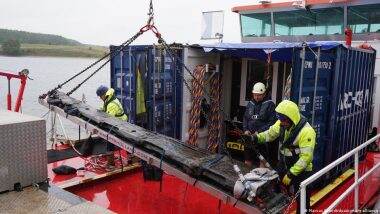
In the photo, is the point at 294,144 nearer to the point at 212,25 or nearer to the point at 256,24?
the point at 212,25

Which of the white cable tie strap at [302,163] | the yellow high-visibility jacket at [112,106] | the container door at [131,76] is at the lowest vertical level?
the white cable tie strap at [302,163]

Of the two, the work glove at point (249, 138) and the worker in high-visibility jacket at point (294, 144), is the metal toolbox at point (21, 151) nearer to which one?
the work glove at point (249, 138)

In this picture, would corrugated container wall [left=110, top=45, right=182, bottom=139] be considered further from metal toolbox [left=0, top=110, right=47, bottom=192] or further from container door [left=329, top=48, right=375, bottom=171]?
metal toolbox [left=0, top=110, right=47, bottom=192]

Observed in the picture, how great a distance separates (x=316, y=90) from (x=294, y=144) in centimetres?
153

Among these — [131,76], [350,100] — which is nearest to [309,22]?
[350,100]

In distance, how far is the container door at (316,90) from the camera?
16.5 ft

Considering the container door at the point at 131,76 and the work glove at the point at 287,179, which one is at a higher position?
the container door at the point at 131,76

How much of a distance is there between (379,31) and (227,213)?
545cm

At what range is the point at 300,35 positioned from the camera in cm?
880

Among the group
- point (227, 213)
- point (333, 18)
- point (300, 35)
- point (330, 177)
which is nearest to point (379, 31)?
point (333, 18)

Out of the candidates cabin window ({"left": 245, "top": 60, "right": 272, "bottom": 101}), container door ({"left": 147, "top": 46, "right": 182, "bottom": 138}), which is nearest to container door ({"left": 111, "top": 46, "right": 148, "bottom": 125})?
container door ({"left": 147, "top": 46, "right": 182, "bottom": 138})

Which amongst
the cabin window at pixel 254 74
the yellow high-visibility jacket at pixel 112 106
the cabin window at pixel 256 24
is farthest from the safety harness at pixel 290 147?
the cabin window at pixel 256 24

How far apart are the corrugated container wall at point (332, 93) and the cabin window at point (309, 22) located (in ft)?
5.63

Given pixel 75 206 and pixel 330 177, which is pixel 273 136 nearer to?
pixel 330 177
